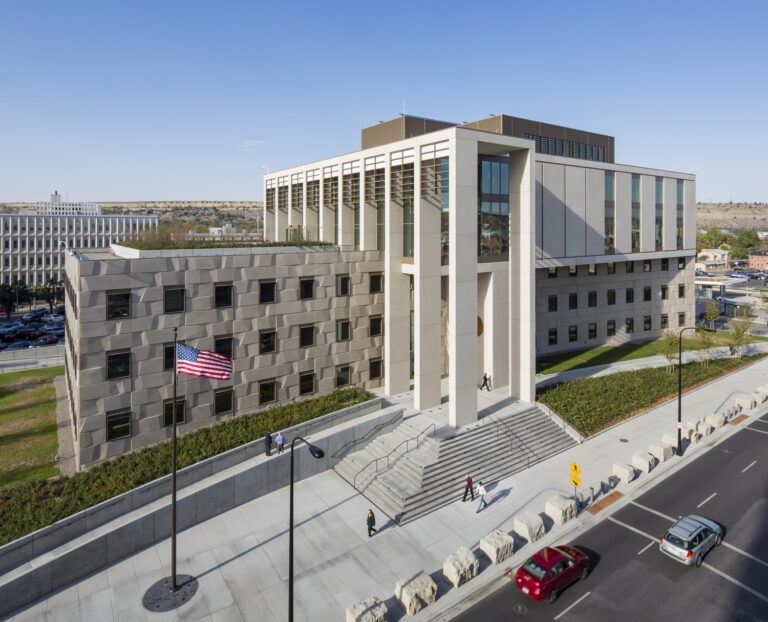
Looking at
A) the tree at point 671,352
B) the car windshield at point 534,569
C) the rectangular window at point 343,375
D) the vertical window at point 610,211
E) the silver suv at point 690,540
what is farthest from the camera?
the vertical window at point 610,211

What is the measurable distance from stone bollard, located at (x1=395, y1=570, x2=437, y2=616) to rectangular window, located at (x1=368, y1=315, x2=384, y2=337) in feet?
66.6

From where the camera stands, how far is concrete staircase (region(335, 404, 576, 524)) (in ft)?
86.0

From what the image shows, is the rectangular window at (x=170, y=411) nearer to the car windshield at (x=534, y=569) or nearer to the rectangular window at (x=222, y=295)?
the rectangular window at (x=222, y=295)

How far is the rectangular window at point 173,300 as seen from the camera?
94.6ft

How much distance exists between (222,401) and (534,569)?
20263 millimetres

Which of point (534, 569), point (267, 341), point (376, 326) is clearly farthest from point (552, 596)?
point (376, 326)

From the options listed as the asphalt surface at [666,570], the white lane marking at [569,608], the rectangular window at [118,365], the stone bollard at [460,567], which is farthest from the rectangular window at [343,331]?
the white lane marking at [569,608]

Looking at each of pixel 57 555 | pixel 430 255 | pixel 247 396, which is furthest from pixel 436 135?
pixel 57 555

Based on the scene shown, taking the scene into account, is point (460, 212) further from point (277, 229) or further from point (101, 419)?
point (277, 229)

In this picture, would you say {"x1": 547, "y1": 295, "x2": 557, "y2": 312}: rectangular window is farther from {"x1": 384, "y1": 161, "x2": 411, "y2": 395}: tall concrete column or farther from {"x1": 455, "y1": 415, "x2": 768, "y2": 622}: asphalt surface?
{"x1": 455, "y1": 415, "x2": 768, "y2": 622}: asphalt surface

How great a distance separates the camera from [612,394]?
39625 millimetres

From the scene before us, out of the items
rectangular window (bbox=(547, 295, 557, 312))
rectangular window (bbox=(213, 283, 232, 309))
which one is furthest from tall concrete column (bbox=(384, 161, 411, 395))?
rectangular window (bbox=(547, 295, 557, 312))

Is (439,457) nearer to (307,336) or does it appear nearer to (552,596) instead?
(552,596)

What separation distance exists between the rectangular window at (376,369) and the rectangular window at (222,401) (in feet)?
35.2
